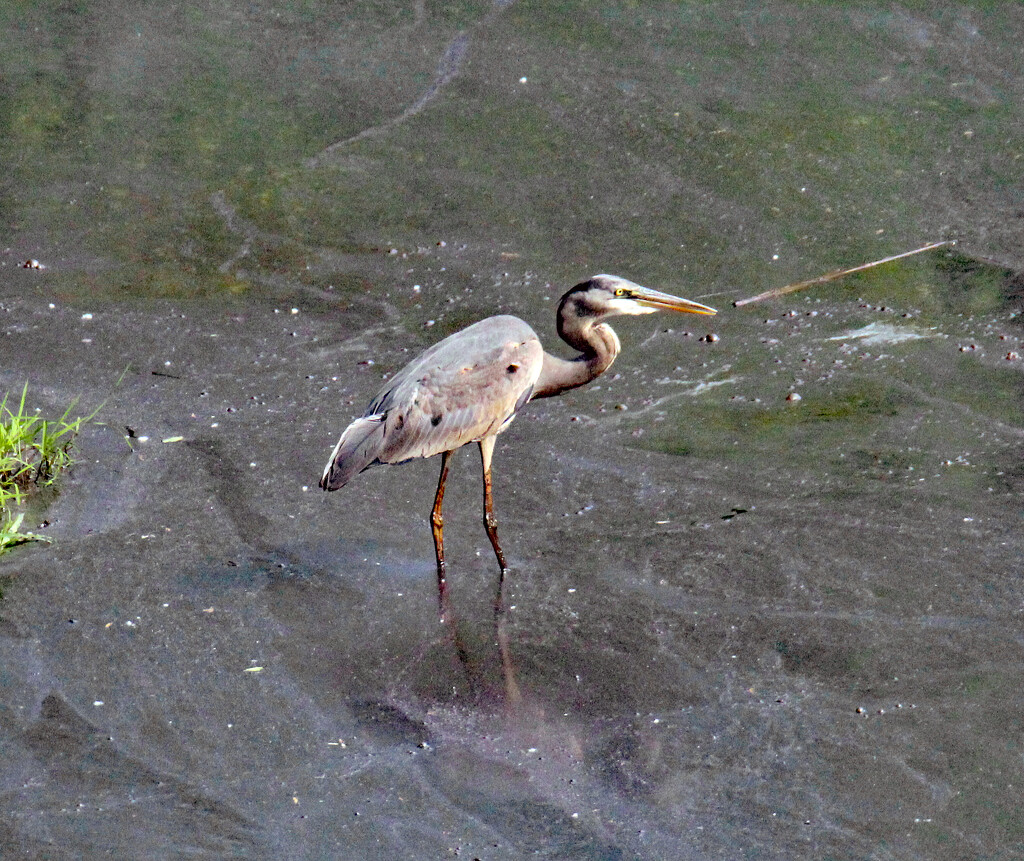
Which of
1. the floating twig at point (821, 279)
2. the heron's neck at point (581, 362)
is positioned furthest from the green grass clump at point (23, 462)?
the floating twig at point (821, 279)

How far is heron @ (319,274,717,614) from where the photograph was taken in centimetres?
563

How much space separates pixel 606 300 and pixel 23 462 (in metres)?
2.87

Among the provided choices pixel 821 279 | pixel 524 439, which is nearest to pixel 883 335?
pixel 821 279

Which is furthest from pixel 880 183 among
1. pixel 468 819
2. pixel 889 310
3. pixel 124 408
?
pixel 468 819

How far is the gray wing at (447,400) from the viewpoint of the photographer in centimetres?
561

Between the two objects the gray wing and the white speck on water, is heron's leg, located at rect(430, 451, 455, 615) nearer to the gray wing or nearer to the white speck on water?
the gray wing

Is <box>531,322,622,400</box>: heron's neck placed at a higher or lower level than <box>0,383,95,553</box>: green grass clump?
higher

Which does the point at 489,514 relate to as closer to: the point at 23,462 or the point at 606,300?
the point at 606,300

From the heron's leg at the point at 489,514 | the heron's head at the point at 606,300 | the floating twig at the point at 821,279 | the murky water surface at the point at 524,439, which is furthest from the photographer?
the floating twig at the point at 821,279

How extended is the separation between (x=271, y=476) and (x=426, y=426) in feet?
3.72

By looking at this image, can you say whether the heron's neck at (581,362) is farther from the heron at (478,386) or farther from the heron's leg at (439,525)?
the heron's leg at (439,525)

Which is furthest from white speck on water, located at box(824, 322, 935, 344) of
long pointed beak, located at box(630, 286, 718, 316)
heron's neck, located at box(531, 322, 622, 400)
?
heron's neck, located at box(531, 322, 622, 400)

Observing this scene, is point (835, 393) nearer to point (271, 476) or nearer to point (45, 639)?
point (271, 476)

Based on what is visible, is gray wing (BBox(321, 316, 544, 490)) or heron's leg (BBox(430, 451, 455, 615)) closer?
gray wing (BBox(321, 316, 544, 490))
